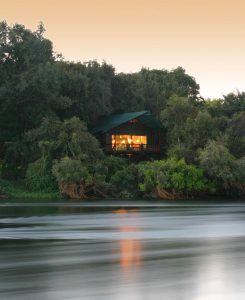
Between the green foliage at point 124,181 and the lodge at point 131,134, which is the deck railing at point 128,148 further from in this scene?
the green foliage at point 124,181

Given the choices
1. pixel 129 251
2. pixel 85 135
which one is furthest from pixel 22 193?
pixel 129 251

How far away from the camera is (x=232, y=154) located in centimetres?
7300

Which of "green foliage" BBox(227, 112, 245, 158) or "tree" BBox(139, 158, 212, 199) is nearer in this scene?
"tree" BBox(139, 158, 212, 199)

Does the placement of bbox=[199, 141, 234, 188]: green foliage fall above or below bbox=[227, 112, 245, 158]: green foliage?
below

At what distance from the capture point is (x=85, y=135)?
70062mm

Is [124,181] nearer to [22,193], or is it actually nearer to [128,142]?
[22,193]

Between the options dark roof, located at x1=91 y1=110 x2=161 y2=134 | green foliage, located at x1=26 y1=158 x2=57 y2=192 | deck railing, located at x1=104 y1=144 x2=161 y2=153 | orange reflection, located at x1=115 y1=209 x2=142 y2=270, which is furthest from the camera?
deck railing, located at x1=104 y1=144 x2=161 y2=153

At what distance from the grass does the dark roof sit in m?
14.0

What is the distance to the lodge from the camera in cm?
8106

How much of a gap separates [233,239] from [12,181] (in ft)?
167

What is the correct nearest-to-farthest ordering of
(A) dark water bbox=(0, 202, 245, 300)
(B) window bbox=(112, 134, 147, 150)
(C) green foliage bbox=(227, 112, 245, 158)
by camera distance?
(A) dark water bbox=(0, 202, 245, 300)
(C) green foliage bbox=(227, 112, 245, 158)
(B) window bbox=(112, 134, 147, 150)

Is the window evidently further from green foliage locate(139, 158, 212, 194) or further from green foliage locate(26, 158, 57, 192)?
green foliage locate(139, 158, 212, 194)

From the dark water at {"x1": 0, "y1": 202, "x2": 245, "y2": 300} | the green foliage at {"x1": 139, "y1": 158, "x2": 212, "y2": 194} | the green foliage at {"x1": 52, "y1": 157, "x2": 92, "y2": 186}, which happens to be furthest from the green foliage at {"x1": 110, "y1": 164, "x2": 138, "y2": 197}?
the dark water at {"x1": 0, "y1": 202, "x2": 245, "y2": 300}

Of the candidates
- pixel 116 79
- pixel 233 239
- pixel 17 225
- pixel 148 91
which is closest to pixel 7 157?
pixel 116 79
